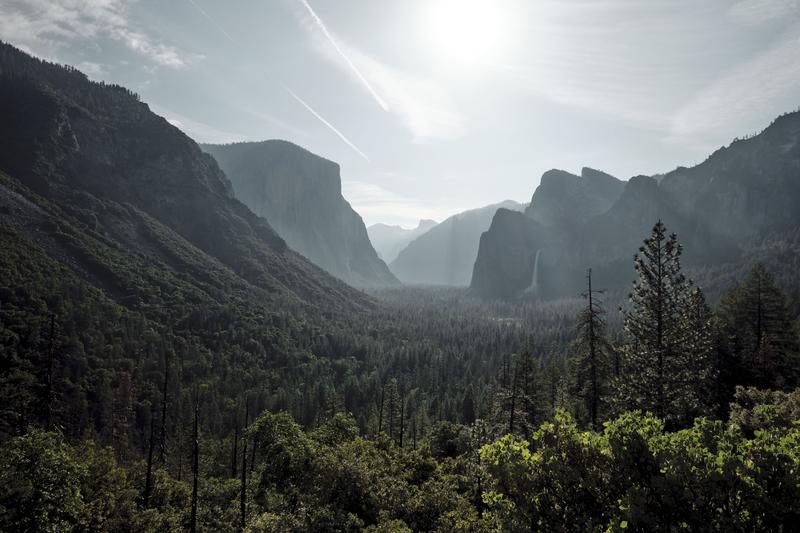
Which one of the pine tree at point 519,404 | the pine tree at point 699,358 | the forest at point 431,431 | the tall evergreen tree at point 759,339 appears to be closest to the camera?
the forest at point 431,431

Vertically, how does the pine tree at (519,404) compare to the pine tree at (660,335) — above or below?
below

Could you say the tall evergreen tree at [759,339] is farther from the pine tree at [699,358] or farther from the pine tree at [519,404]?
the pine tree at [519,404]

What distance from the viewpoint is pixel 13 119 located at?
6196 inches

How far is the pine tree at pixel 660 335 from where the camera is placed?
23391 millimetres

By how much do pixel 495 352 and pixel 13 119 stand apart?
673ft

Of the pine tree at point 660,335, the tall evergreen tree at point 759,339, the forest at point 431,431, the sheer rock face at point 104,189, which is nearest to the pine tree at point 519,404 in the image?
the forest at point 431,431

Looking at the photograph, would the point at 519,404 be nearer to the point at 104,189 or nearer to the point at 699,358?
the point at 699,358

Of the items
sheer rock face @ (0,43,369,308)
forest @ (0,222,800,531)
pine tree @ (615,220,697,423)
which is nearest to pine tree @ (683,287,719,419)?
forest @ (0,222,800,531)

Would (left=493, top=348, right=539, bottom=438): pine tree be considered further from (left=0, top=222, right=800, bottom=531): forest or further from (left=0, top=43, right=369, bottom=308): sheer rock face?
(left=0, top=43, right=369, bottom=308): sheer rock face

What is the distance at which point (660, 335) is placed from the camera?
23969mm

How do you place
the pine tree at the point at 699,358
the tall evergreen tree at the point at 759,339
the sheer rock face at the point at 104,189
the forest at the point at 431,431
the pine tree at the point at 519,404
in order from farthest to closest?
1. the sheer rock face at the point at 104,189
2. the tall evergreen tree at the point at 759,339
3. the pine tree at the point at 519,404
4. the pine tree at the point at 699,358
5. the forest at the point at 431,431

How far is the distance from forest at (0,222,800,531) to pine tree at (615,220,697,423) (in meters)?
0.12

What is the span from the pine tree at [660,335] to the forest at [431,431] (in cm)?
12

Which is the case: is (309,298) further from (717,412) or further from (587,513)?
(587,513)
